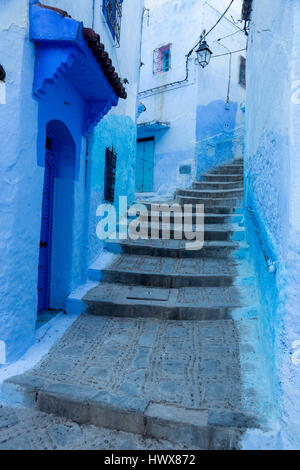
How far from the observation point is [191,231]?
21.8 feet

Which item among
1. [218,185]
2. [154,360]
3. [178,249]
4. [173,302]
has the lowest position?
[154,360]

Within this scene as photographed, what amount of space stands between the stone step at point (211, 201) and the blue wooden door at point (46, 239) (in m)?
4.24

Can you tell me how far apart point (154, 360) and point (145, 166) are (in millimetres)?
10583

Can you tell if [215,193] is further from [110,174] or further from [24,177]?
[24,177]

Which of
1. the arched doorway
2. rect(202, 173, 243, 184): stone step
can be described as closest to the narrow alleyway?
the arched doorway

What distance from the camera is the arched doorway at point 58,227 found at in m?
4.66

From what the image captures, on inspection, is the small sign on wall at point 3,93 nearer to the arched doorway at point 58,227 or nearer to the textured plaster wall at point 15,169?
the textured plaster wall at point 15,169

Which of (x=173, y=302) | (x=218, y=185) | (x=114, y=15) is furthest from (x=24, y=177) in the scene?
(x=218, y=185)

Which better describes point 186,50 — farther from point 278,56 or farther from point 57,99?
point 278,56

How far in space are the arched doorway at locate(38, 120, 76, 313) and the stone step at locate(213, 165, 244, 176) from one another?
7652 millimetres

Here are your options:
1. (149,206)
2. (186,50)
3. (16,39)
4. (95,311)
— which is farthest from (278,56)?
(186,50)

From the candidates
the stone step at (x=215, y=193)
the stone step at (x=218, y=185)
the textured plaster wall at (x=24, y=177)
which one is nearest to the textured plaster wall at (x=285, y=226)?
the textured plaster wall at (x=24, y=177)

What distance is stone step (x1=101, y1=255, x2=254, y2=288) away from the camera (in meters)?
5.01

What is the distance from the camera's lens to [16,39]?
3.14m
